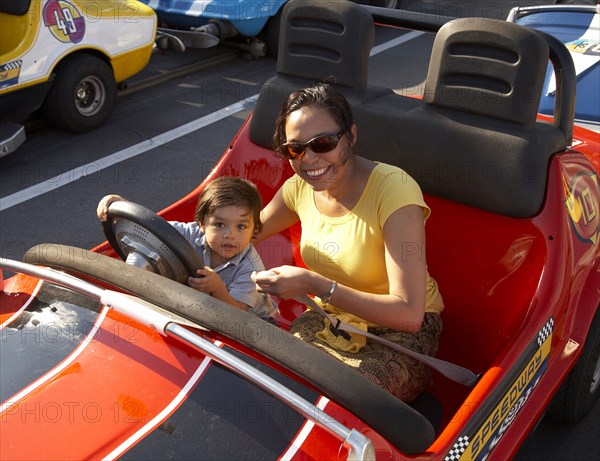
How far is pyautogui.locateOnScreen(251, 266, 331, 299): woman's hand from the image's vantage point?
2.21 meters

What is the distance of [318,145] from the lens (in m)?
2.32

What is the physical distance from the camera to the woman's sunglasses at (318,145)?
91.3 inches

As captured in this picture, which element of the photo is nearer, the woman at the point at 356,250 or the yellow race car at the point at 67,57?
the woman at the point at 356,250

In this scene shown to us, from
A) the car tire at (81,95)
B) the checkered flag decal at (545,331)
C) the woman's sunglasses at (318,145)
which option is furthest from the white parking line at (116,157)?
the checkered flag decal at (545,331)

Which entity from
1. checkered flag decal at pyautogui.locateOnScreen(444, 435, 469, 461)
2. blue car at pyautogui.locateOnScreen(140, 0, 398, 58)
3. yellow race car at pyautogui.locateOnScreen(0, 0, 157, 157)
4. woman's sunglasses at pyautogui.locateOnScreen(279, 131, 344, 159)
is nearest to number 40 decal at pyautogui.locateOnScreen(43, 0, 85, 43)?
yellow race car at pyautogui.locateOnScreen(0, 0, 157, 157)

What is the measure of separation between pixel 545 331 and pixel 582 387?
0.72 metres

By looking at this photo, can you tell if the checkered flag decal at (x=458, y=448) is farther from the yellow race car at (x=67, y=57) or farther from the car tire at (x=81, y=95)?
the car tire at (x=81, y=95)

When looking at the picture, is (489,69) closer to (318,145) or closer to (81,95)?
(318,145)

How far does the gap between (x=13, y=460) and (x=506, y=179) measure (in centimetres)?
175

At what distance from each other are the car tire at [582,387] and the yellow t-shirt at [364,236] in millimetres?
715

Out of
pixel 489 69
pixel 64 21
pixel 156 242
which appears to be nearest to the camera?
pixel 156 242

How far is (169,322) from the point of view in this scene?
1.89m

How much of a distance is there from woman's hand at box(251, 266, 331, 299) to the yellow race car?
11.4 ft

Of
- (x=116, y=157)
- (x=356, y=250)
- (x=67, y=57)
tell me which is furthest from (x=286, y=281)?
(x=67, y=57)
